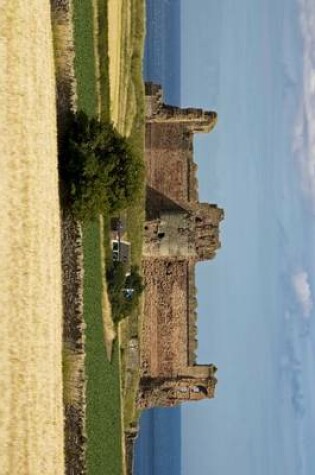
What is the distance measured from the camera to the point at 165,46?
146375 millimetres

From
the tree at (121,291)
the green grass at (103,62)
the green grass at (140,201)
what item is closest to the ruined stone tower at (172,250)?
the green grass at (140,201)

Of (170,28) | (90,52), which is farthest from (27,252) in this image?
(170,28)

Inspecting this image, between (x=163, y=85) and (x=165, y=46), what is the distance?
7.01 meters

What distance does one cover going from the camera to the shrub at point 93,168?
1101 inches

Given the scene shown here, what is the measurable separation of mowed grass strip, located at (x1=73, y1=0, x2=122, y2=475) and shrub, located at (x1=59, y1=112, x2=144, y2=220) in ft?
3.92

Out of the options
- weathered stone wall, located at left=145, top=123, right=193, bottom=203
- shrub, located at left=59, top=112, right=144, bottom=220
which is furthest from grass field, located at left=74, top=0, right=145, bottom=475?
weathered stone wall, located at left=145, top=123, right=193, bottom=203

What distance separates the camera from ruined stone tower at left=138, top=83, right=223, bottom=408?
127ft

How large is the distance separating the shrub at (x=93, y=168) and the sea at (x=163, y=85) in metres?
93.3

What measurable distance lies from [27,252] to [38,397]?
3.46 metres

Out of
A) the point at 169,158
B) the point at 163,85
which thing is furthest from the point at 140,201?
the point at 163,85

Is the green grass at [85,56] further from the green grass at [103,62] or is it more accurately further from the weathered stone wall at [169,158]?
the weathered stone wall at [169,158]

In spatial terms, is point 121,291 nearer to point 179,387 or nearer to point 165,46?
point 179,387

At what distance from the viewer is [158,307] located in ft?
129

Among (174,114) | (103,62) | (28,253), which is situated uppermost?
(174,114)
